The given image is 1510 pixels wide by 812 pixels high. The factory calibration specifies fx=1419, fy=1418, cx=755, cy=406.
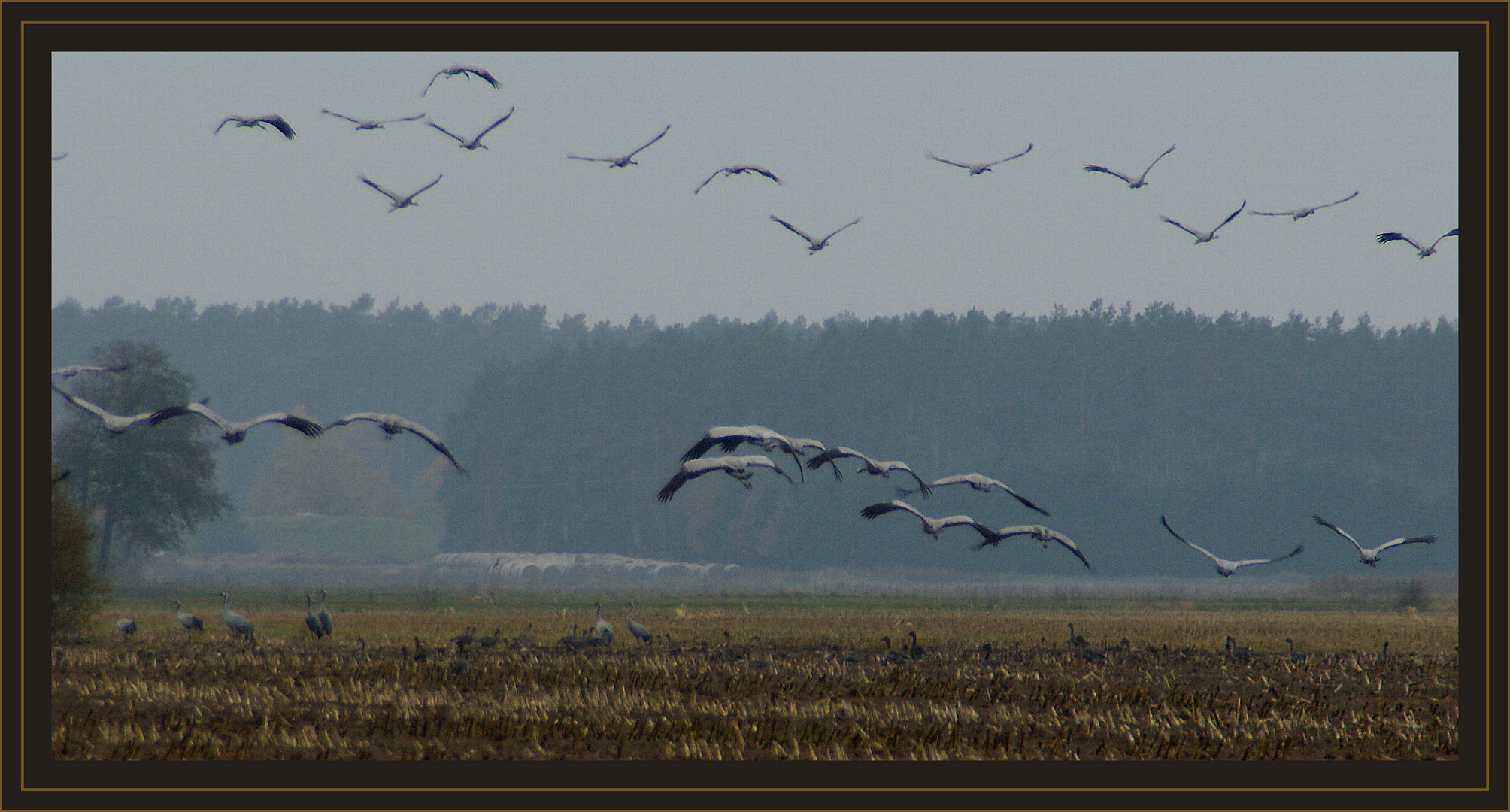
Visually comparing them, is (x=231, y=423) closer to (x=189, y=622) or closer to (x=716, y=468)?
(x=716, y=468)

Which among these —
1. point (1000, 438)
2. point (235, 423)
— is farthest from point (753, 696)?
point (1000, 438)

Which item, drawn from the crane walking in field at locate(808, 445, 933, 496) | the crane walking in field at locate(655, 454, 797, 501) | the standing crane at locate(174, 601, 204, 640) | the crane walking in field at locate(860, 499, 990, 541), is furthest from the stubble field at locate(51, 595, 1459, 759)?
the crane walking in field at locate(808, 445, 933, 496)

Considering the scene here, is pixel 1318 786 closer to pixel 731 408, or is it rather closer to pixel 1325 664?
pixel 1325 664

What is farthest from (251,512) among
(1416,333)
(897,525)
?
(1416,333)

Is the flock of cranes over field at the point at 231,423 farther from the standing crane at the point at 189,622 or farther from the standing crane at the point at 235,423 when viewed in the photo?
the standing crane at the point at 189,622

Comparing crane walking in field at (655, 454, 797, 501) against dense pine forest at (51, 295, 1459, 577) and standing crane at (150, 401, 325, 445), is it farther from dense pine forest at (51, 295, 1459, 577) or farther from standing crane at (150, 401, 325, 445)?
dense pine forest at (51, 295, 1459, 577)

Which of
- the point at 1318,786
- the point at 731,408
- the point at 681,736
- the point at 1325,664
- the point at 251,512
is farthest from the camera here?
the point at 251,512
